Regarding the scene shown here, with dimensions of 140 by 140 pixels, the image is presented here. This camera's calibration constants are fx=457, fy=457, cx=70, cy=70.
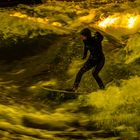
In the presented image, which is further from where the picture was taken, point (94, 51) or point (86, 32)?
point (94, 51)

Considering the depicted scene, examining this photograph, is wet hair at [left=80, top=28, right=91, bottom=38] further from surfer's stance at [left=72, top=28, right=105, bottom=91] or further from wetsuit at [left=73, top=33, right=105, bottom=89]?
wetsuit at [left=73, top=33, right=105, bottom=89]

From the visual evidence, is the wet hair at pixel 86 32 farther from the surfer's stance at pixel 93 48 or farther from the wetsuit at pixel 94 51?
the wetsuit at pixel 94 51

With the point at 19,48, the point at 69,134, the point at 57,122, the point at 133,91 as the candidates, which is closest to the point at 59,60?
the point at 19,48

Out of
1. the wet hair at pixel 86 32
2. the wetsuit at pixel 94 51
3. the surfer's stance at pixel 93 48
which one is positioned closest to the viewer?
the wet hair at pixel 86 32

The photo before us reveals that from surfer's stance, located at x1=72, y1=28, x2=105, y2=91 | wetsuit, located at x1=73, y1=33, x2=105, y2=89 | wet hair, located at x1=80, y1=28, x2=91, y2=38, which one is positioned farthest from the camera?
wetsuit, located at x1=73, y1=33, x2=105, y2=89

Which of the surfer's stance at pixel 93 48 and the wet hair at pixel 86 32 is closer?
the wet hair at pixel 86 32

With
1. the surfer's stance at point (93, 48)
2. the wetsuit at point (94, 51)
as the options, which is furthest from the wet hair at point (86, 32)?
the wetsuit at point (94, 51)

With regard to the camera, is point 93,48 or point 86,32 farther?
point 93,48

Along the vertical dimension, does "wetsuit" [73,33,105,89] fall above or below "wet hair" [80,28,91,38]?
below

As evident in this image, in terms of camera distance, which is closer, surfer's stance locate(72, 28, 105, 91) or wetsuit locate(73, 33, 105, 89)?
surfer's stance locate(72, 28, 105, 91)

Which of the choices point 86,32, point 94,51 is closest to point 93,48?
point 94,51

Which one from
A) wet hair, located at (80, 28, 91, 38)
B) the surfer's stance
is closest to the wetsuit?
the surfer's stance

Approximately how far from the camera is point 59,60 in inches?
591

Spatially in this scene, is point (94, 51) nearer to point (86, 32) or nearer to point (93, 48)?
point (93, 48)
